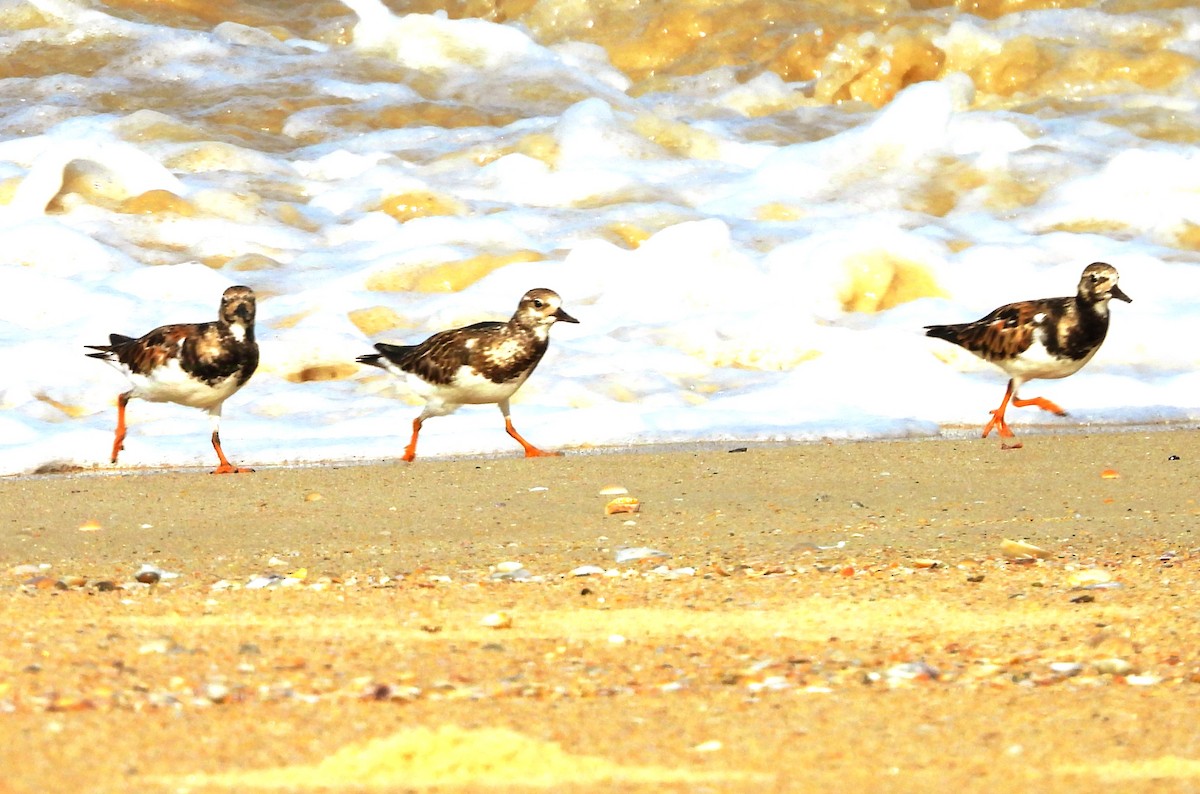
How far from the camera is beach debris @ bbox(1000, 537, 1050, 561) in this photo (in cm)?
468

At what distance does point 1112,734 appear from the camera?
2842mm

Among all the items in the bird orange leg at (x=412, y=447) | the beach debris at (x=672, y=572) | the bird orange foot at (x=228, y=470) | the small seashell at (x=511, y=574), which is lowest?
the small seashell at (x=511, y=574)

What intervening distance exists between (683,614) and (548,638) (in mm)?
408

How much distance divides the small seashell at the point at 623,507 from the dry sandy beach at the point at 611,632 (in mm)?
34

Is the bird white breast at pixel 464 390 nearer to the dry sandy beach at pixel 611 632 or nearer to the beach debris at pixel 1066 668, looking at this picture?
the dry sandy beach at pixel 611 632

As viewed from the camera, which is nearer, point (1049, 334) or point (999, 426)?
point (999, 426)

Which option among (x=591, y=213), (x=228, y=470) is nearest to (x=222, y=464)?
(x=228, y=470)

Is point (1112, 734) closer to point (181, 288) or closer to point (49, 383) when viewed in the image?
point (49, 383)

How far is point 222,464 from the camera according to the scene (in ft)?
23.5

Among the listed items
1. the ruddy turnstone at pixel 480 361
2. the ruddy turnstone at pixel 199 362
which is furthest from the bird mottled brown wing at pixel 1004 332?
the ruddy turnstone at pixel 199 362

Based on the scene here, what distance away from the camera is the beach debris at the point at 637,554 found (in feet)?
15.6

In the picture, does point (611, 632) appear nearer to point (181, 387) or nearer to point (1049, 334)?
point (181, 387)

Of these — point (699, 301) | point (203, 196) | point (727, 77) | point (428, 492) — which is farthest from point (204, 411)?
point (727, 77)

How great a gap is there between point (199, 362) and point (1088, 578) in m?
4.43
